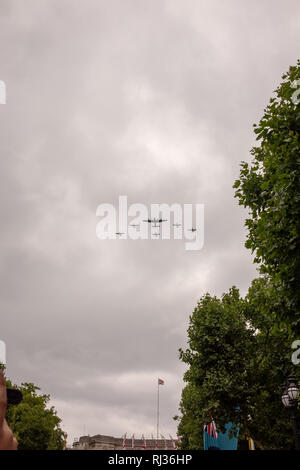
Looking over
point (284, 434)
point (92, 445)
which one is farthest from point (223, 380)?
point (92, 445)

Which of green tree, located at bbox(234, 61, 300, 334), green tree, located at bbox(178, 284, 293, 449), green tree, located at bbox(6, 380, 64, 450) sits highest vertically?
green tree, located at bbox(234, 61, 300, 334)

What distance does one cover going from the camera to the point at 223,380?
23969mm

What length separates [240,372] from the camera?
25.0 metres

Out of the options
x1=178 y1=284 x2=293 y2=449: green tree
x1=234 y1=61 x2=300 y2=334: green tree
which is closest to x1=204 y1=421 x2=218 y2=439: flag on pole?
x1=178 y1=284 x2=293 y2=449: green tree

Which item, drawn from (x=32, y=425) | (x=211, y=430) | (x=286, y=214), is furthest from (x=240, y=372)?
(x=32, y=425)

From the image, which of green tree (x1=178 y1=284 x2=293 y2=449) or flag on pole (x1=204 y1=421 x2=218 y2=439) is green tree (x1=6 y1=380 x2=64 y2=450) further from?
green tree (x1=178 y1=284 x2=293 y2=449)

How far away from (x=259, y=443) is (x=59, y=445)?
4691 centimetres

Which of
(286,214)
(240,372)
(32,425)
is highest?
(286,214)

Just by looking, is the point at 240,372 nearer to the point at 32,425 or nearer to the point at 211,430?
the point at 211,430

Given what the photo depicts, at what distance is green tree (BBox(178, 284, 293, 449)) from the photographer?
78.8 ft

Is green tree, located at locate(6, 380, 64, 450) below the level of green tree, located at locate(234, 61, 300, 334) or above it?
below

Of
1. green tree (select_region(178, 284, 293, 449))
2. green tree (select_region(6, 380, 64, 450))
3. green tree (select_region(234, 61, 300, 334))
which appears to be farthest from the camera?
green tree (select_region(6, 380, 64, 450))
